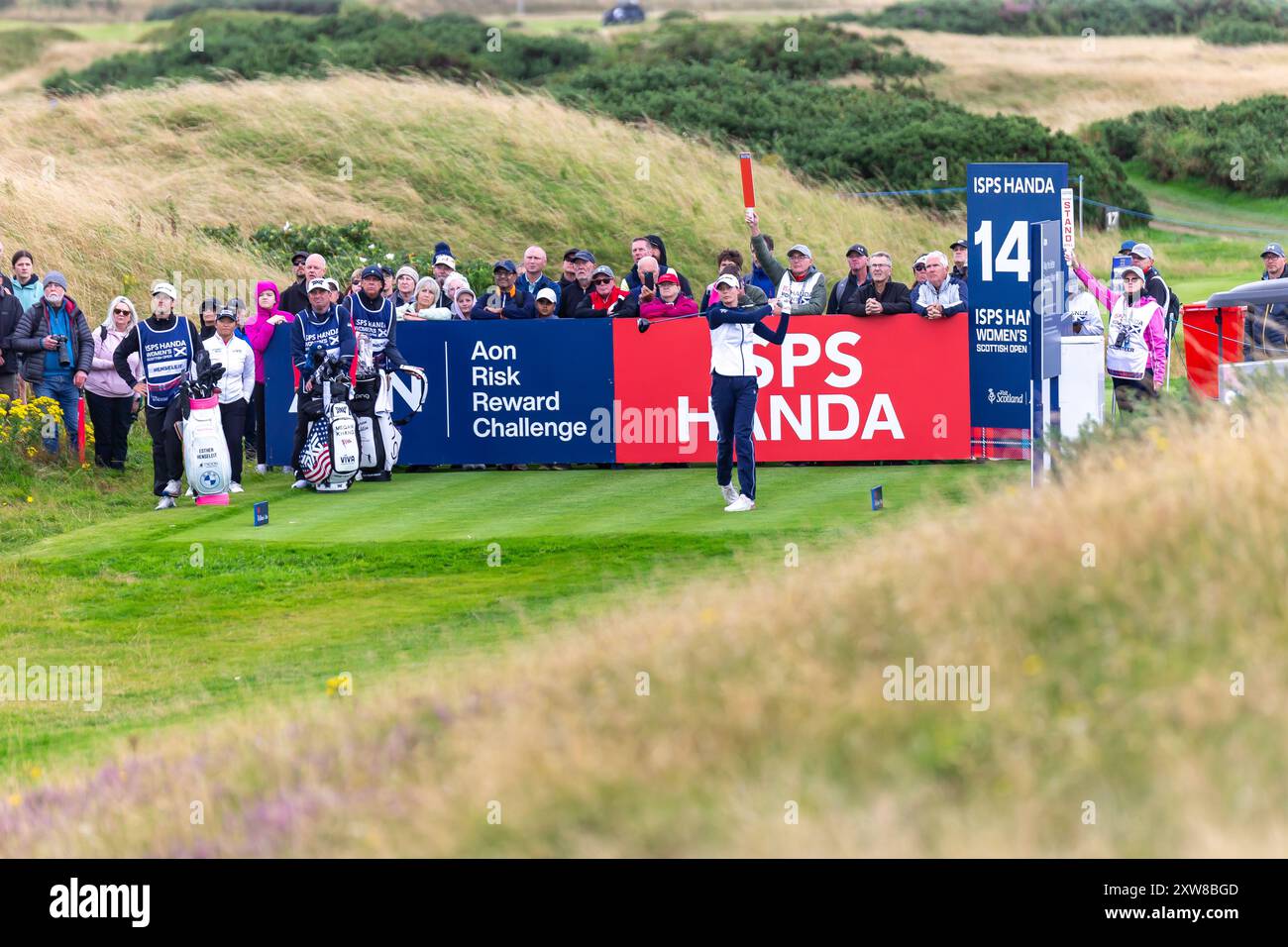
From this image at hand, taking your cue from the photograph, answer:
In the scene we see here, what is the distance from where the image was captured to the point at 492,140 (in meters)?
35.3

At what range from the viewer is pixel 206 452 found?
18.2 metres

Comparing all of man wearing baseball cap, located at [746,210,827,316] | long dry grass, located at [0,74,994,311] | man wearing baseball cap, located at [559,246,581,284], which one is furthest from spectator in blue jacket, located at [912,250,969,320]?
long dry grass, located at [0,74,994,311]

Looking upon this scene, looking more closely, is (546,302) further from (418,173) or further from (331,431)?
(418,173)

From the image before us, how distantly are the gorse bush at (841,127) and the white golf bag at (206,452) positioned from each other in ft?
75.8

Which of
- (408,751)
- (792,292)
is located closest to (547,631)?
(408,751)

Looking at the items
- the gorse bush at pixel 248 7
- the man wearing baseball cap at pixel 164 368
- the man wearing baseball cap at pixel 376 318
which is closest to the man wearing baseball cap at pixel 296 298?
the man wearing baseball cap at pixel 376 318

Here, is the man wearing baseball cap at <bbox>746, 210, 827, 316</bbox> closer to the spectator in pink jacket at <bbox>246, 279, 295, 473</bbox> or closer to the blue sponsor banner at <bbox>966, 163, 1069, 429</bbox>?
the blue sponsor banner at <bbox>966, 163, 1069, 429</bbox>

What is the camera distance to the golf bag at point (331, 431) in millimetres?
18641

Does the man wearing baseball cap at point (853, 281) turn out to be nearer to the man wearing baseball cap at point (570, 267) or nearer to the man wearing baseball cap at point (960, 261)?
the man wearing baseball cap at point (960, 261)

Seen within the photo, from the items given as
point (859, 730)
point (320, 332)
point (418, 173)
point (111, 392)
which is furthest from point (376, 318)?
point (418, 173)

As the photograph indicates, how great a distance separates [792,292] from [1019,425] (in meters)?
2.56

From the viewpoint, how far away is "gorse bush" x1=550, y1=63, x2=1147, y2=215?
41.1 metres

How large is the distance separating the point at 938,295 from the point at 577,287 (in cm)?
378
